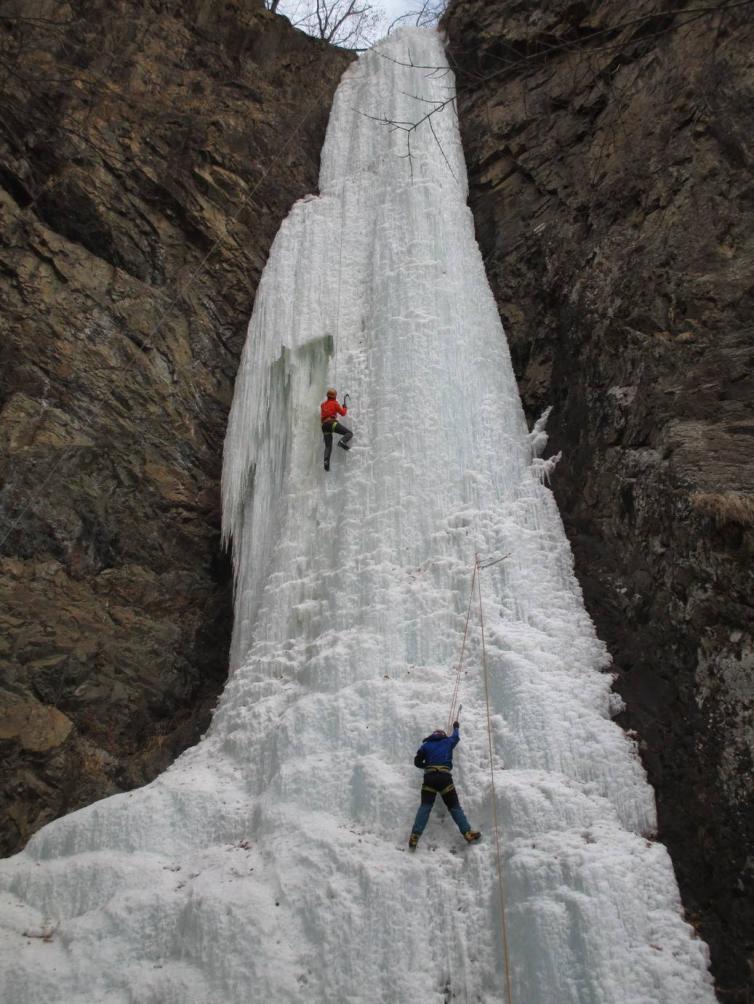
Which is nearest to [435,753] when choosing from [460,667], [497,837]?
[497,837]

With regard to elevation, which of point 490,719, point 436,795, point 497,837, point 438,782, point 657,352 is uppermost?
point 657,352

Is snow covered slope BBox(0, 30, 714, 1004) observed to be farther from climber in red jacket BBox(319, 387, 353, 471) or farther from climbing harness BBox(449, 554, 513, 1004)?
climber in red jacket BBox(319, 387, 353, 471)

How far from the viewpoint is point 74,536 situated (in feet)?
23.7

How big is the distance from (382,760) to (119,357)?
5549 mm

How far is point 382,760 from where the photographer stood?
5.38 meters

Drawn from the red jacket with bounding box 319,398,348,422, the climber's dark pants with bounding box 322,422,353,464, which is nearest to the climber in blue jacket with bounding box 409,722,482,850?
the climber's dark pants with bounding box 322,422,353,464

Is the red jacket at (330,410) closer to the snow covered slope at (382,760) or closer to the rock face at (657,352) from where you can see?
the snow covered slope at (382,760)

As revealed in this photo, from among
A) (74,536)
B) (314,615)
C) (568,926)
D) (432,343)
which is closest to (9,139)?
(74,536)

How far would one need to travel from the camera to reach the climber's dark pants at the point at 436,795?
4816 millimetres

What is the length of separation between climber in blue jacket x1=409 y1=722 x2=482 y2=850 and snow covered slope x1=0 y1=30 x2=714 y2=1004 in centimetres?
16

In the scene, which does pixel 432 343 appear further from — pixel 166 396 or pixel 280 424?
pixel 166 396

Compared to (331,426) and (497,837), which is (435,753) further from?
(331,426)

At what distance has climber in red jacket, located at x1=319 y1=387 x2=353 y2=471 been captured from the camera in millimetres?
7520

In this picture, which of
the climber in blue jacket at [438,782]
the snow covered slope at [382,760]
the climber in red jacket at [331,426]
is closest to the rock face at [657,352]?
the snow covered slope at [382,760]
